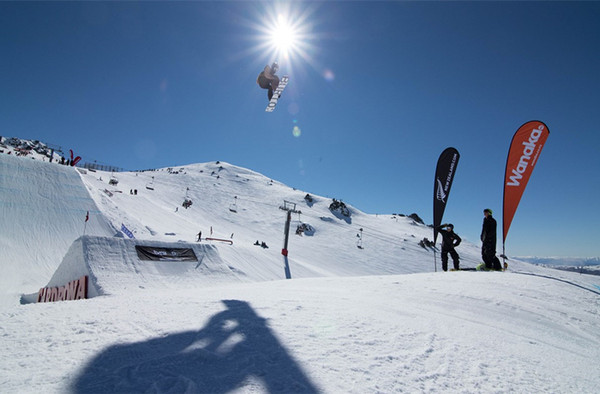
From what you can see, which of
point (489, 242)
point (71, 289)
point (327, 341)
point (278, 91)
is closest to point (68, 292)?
point (71, 289)

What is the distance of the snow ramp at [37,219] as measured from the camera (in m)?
11.8

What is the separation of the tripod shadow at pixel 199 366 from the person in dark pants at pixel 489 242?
8.50 metres

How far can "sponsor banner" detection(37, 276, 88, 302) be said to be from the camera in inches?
319

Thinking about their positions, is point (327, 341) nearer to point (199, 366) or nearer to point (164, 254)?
point (199, 366)

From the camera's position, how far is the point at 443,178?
1181 centimetres

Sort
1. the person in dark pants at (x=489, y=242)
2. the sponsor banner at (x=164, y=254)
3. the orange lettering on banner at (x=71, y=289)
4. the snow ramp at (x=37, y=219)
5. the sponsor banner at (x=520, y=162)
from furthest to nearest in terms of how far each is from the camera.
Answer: the snow ramp at (x=37, y=219)
the sponsor banner at (x=164, y=254)
the sponsor banner at (x=520, y=162)
the person in dark pants at (x=489, y=242)
the orange lettering on banner at (x=71, y=289)

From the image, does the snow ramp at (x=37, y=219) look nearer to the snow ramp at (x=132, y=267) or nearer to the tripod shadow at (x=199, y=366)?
the snow ramp at (x=132, y=267)

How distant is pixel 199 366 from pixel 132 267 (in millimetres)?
8993

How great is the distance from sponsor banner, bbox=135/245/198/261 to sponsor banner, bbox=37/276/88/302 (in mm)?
2047

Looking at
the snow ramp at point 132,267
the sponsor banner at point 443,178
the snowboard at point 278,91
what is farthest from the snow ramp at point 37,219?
the sponsor banner at point 443,178

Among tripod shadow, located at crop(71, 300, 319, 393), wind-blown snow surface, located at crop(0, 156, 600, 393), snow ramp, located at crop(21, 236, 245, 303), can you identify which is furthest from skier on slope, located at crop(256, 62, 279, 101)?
tripod shadow, located at crop(71, 300, 319, 393)

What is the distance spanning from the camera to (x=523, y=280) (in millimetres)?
6055

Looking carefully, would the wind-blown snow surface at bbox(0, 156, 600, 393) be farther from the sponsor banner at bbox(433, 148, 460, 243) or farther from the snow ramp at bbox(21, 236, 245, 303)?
the sponsor banner at bbox(433, 148, 460, 243)

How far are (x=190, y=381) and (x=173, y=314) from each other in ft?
5.70
